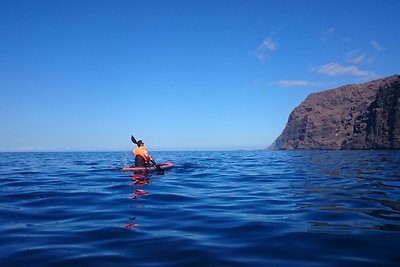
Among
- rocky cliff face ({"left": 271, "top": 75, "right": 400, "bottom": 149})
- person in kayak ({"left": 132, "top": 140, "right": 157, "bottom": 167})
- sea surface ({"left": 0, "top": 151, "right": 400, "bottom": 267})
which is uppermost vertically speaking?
rocky cliff face ({"left": 271, "top": 75, "right": 400, "bottom": 149})

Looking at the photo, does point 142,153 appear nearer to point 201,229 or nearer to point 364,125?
point 201,229

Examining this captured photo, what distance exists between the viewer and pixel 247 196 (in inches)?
447

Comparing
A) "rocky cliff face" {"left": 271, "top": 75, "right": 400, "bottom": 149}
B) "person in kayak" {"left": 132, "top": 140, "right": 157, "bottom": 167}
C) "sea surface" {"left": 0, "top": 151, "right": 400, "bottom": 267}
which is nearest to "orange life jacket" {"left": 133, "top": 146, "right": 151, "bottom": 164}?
"person in kayak" {"left": 132, "top": 140, "right": 157, "bottom": 167}

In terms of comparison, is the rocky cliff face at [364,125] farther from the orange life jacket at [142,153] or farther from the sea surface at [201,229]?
the sea surface at [201,229]

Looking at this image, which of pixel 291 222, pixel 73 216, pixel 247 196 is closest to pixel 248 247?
pixel 291 222

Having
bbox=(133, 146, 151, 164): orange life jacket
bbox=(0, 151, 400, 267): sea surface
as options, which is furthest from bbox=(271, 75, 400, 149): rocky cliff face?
bbox=(0, 151, 400, 267): sea surface

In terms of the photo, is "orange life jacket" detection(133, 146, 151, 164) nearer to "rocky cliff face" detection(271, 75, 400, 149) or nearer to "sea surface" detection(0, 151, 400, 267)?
"sea surface" detection(0, 151, 400, 267)

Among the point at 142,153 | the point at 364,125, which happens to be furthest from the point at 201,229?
the point at 364,125

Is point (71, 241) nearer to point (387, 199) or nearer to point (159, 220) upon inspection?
point (159, 220)

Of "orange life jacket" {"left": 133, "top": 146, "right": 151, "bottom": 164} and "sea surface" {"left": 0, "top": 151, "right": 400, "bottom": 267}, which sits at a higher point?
"orange life jacket" {"left": 133, "top": 146, "right": 151, "bottom": 164}

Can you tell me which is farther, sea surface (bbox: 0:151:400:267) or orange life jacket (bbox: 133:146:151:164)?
orange life jacket (bbox: 133:146:151:164)

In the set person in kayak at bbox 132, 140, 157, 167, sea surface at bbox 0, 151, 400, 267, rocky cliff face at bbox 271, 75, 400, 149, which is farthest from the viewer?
rocky cliff face at bbox 271, 75, 400, 149

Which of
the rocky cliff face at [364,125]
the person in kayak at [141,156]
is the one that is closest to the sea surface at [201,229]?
the person in kayak at [141,156]

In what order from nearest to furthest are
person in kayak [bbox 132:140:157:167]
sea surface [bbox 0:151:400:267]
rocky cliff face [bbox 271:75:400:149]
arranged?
sea surface [bbox 0:151:400:267]
person in kayak [bbox 132:140:157:167]
rocky cliff face [bbox 271:75:400:149]
